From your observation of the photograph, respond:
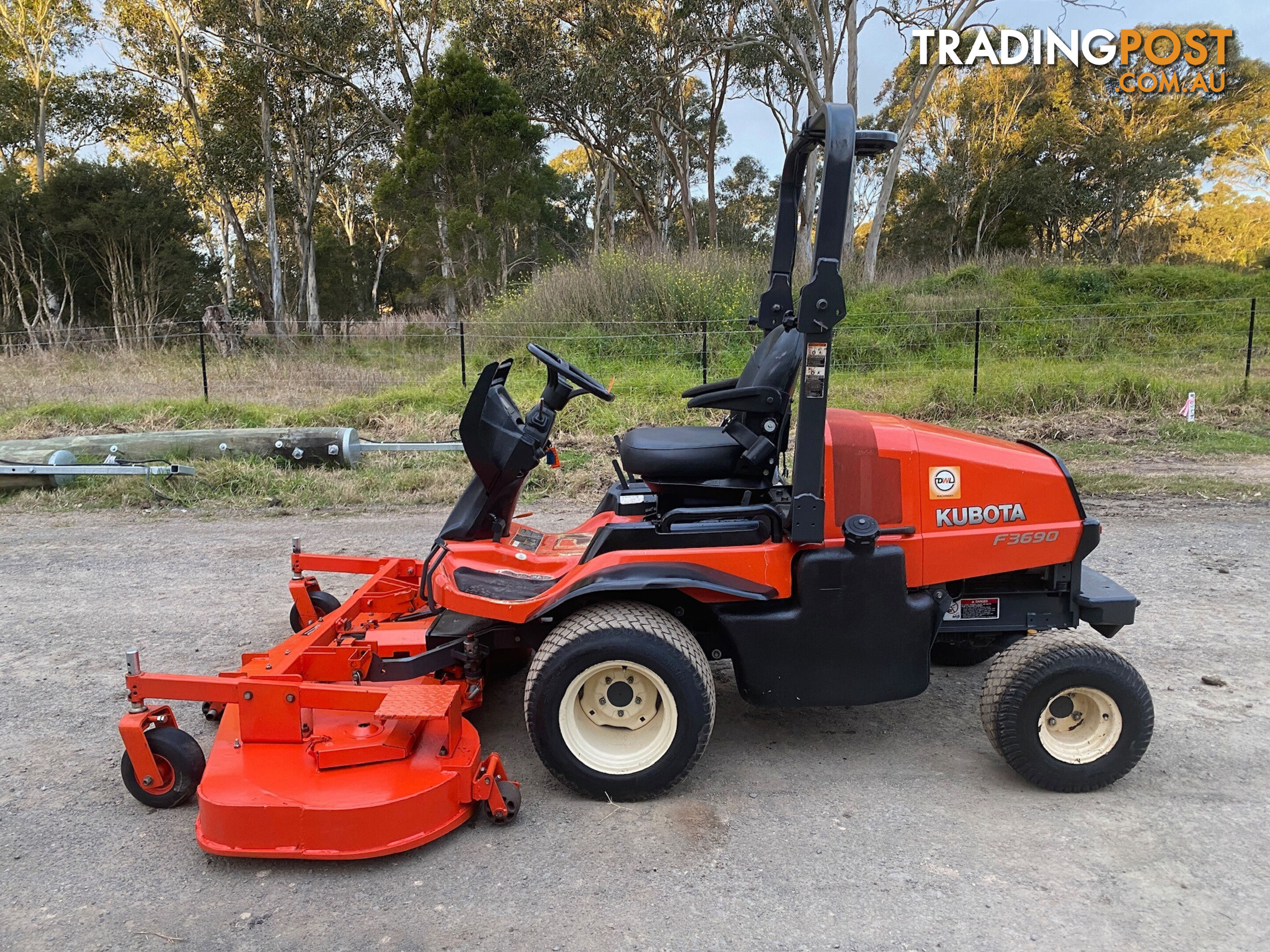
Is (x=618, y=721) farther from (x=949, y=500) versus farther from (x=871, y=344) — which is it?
(x=871, y=344)

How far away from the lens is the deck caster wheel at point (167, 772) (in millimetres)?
3125

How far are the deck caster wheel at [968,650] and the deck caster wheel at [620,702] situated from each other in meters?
1.32

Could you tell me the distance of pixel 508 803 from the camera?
3.02m

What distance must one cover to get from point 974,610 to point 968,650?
920 mm

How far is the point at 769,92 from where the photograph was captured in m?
28.3

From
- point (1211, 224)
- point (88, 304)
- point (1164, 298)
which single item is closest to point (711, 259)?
point (1164, 298)

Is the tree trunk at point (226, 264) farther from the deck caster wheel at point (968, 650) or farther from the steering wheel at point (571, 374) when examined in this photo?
the deck caster wheel at point (968, 650)

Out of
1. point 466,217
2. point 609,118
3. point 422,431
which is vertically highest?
point 609,118

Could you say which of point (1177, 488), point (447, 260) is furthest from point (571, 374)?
point (447, 260)

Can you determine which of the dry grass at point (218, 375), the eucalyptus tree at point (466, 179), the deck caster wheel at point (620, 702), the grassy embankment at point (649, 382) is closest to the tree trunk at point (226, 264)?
the eucalyptus tree at point (466, 179)

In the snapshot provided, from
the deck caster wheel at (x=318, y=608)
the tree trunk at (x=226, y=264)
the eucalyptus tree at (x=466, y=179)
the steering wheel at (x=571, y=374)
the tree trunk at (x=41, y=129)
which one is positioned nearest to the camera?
the steering wheel at (x=571, y=374)

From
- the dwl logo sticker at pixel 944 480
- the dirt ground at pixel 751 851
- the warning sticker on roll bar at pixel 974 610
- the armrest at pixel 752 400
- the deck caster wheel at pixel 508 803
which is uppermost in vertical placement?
the armrest at pixel 752 400

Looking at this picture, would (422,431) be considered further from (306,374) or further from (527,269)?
(527,269)

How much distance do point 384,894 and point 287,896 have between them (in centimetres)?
30
